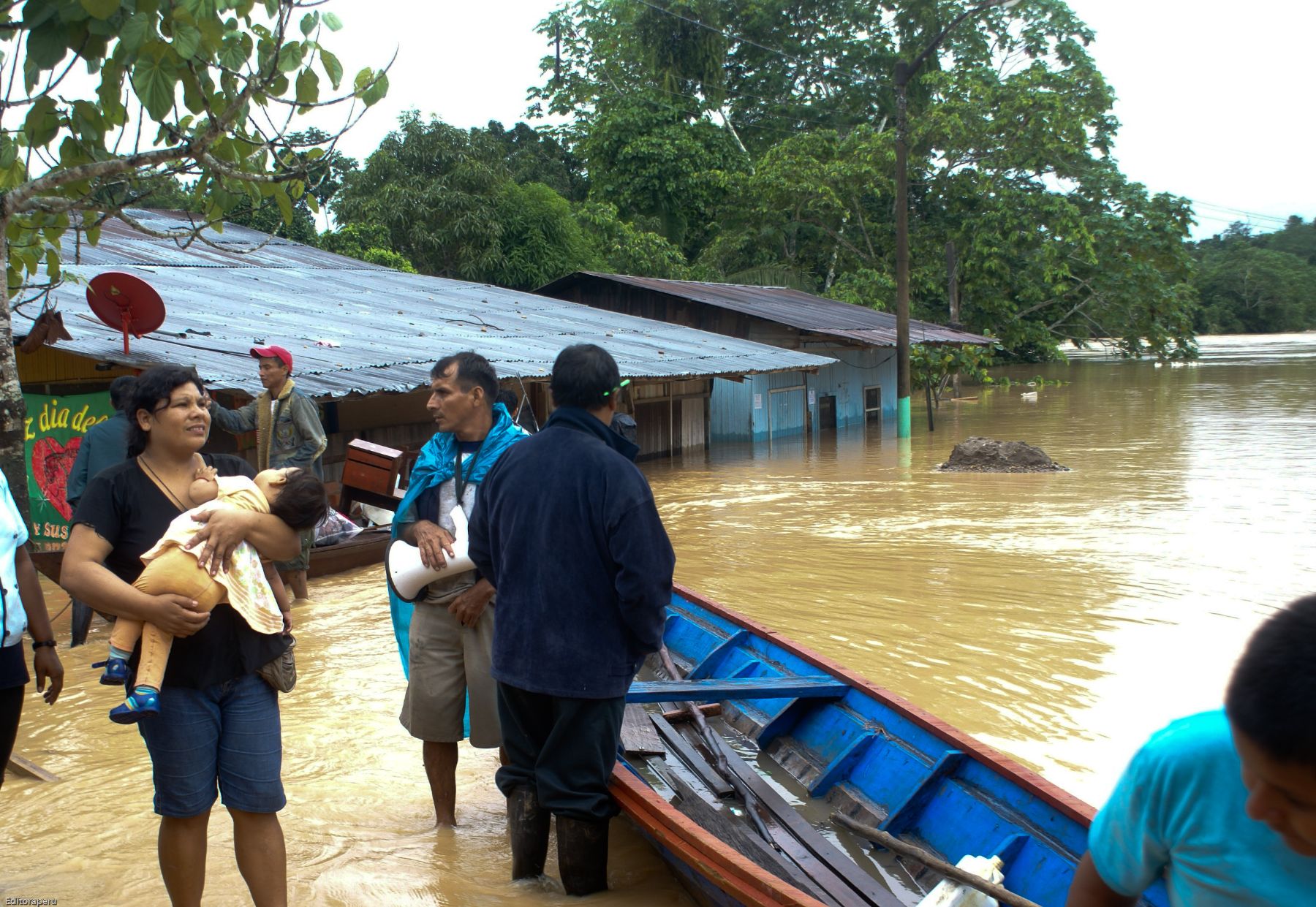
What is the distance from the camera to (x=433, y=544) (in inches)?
150

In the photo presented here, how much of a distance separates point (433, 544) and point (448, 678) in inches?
19.7

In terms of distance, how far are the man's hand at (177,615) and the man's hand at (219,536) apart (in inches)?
3.9

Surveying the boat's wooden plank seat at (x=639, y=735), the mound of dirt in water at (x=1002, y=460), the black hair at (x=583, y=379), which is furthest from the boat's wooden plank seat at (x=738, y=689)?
the mound of dirt in water at (x=1002, y=460)

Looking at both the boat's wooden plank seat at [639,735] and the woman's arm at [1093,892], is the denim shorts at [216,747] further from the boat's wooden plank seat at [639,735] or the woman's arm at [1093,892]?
the woman's arm at [1093,892]

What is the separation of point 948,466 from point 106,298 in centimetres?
1273

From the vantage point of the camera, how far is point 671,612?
660cm

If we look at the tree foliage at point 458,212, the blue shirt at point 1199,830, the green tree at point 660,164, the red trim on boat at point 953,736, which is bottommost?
the red trim on boat at point 953,736

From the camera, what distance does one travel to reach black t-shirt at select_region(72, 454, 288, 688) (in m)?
2.85

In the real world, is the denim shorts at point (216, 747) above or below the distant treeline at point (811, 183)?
below

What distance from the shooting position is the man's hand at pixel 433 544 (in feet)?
12.4

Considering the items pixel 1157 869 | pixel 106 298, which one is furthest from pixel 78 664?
pixel 1157 869

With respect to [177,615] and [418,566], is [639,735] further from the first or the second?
[177,615]

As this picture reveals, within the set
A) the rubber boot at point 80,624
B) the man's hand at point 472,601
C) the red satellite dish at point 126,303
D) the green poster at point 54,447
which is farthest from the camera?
the green poster at point 54,447

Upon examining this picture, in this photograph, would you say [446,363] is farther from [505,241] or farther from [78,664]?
[505,241]
